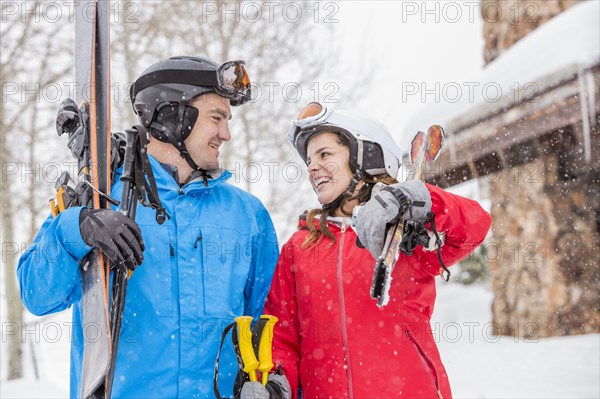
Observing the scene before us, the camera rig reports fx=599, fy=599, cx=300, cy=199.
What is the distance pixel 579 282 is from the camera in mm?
7234

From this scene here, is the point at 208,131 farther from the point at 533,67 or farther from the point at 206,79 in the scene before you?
the point at 533,67

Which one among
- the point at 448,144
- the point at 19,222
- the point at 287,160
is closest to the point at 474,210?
the point at 448,144

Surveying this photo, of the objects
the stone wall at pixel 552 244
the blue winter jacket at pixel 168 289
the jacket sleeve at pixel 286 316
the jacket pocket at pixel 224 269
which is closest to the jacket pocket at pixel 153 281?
the blue winter jacket at pixel 168 289

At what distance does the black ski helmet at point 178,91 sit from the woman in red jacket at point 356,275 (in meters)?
0.47

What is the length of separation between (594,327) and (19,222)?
1332 centimetres

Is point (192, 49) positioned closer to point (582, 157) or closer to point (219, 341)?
point (582, 157)

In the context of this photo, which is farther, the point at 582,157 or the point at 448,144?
the point at 448,144

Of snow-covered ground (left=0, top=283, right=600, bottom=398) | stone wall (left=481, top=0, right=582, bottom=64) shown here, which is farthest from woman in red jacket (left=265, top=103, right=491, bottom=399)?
stone wall (left=481, top=0, right=582, bottom=64)

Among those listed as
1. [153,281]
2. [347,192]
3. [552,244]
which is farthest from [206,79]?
[552,244]

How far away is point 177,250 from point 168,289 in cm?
18

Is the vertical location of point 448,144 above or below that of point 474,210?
above

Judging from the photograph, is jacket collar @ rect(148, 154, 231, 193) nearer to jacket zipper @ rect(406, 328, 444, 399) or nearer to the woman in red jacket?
the woman in red jacket

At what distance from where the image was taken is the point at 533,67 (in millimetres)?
5980

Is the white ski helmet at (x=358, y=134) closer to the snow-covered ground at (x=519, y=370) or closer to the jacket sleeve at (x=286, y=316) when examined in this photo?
the jacket sleeve at (x=286, y=316)
